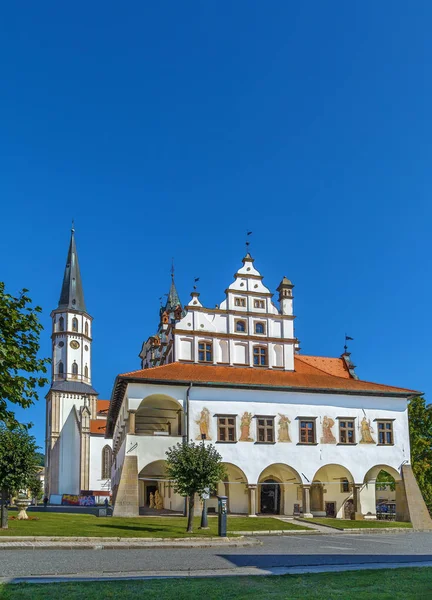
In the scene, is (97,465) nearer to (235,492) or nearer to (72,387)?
(72,387)

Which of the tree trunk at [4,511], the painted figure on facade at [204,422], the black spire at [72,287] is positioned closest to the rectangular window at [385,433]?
the painted figure on facade at [204,422]

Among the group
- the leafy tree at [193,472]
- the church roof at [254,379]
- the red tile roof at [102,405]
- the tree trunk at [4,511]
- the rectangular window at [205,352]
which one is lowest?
the tree trunk at [4,511]

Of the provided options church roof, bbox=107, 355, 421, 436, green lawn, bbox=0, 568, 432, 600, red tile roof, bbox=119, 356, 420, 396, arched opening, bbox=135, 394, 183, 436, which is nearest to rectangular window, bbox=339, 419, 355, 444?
church roof, bbox=107, 355, 421, 436

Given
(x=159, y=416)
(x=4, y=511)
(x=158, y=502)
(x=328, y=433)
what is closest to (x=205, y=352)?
(x=159, y=416)

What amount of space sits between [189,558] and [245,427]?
74.5ft

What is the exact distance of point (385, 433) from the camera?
146 ft

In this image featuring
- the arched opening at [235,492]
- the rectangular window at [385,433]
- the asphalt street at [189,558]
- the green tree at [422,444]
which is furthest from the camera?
the green tree at [422,444]

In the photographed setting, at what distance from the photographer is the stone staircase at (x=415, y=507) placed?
41188mm

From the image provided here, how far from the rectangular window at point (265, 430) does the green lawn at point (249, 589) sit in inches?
1080

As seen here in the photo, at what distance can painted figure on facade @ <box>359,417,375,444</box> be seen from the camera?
43.8m

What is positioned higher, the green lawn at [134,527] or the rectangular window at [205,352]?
the rectangular window at [205,352]

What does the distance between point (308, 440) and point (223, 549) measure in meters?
21.2

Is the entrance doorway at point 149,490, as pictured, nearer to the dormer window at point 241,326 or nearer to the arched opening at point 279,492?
the arched opening at point 279,492

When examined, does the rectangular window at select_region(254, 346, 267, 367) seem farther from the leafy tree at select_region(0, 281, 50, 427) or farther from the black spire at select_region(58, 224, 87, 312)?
the black spire at select_region(58, 224, 87, 312)
